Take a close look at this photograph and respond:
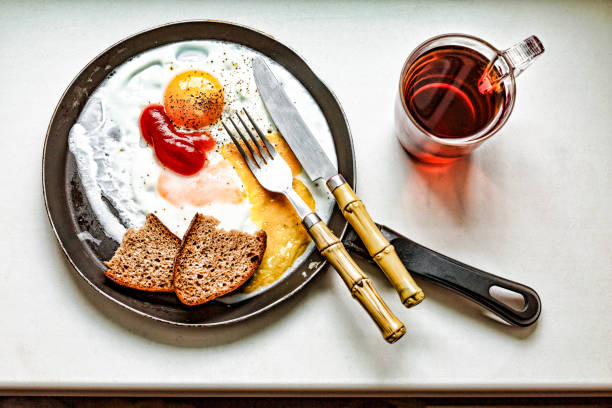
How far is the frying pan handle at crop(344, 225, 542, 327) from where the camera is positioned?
Answer: 4.12 feet

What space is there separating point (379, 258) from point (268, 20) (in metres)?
0.76

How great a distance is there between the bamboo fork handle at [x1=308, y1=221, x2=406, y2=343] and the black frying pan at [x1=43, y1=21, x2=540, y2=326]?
0.06 meters

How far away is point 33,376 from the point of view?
51.1 inches

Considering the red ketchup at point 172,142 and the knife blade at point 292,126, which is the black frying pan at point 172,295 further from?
the red ketchup at point 172,142

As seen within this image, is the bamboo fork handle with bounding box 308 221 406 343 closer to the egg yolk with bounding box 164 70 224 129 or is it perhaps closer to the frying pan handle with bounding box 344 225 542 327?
the frying pan handle with bounding box 344 225 542 327

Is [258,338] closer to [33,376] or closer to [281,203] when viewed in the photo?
[281,203]

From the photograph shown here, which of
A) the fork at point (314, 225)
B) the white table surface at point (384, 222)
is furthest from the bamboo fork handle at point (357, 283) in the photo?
the white table surface at point (384, 222)

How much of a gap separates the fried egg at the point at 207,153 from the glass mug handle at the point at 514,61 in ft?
1.35

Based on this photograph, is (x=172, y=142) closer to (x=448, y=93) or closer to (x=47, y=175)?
(x=47, y=175)

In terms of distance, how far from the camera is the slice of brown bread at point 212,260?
1.24 meters

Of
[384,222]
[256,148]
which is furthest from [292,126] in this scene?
[384,222]

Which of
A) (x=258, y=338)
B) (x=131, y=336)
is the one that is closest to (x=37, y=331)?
(x=131, y=336)

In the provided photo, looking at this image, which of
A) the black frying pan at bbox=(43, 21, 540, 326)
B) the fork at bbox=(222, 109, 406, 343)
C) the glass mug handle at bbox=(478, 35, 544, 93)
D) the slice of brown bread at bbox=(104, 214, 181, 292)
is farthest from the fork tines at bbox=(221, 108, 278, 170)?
the glass mug handle at bbox=(478, 35, 544, 93)

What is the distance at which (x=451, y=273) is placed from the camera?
1.26 m
